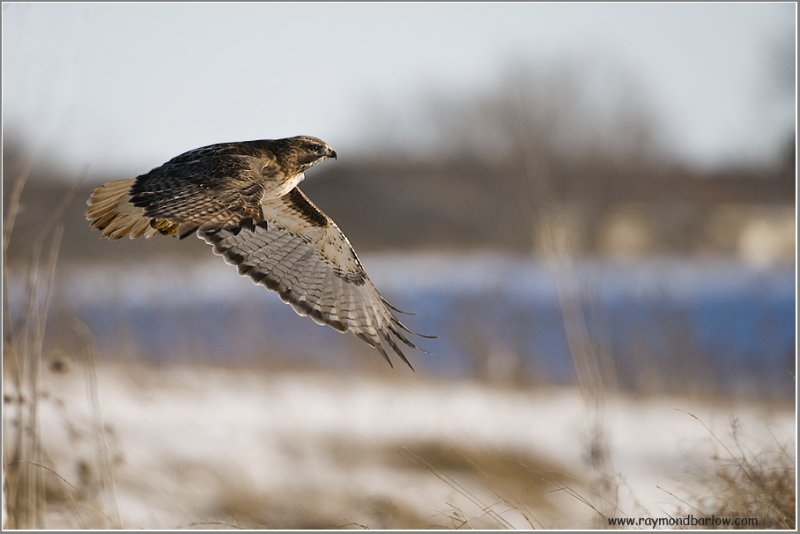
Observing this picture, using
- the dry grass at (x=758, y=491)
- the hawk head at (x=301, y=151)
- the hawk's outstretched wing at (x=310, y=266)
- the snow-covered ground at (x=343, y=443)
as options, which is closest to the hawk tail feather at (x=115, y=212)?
the hawk's outstretched wing at (x=310, y=266)

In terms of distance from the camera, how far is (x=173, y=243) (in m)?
11.3

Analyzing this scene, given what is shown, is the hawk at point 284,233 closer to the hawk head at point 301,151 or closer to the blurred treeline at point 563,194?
the hawk head at point 301,151

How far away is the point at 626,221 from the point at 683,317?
31.4 feet

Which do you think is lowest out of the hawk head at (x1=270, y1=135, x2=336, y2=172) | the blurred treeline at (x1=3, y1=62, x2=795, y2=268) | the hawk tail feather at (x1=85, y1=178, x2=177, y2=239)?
the blurred treeline at (x1=3, y1=62, x2=795, y2=268)

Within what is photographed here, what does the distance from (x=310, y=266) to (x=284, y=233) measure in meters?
0.20

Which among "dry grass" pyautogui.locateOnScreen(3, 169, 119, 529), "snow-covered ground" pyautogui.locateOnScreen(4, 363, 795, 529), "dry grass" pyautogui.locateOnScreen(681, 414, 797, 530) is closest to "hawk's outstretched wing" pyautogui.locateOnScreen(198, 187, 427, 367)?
"dry grass" pyautogui.locateOnScreen(3, 169, 119, 529)

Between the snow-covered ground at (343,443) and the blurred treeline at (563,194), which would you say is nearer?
the snow-covered ground at (343,443)

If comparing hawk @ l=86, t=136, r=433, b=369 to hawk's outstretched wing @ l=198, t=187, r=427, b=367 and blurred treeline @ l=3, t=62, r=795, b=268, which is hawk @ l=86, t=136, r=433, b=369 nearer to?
hawk's outstretched wing @ l=198, t=187, r=427, b=367

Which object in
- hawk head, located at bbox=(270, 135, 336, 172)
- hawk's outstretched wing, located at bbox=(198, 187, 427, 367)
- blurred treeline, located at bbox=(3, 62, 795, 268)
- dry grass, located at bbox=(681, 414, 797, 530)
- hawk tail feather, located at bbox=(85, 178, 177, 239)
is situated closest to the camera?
dry grass, located at bbox=(681, 414, 797, 530)

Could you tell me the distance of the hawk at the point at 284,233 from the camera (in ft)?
11.7

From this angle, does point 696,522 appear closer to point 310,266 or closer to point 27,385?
point 310,266

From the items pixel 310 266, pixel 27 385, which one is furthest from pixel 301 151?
pixel 27 385

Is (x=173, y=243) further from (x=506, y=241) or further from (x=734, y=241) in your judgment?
(x=734, y=241)

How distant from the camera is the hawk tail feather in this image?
12.5 feet
